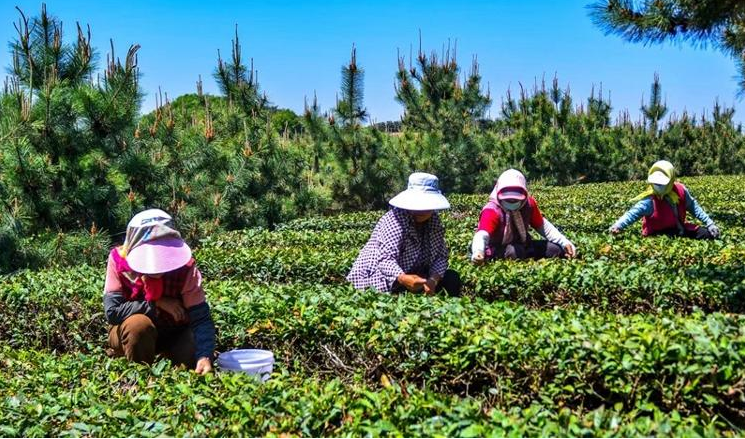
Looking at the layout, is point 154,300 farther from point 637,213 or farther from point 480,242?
point 637,213

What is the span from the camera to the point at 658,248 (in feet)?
20.5

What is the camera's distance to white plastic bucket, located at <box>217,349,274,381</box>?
362cm

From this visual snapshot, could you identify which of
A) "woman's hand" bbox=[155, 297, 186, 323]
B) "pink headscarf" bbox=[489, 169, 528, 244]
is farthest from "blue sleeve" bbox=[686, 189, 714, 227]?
"woman's hand" bbox=[155, 297, 186, 323]

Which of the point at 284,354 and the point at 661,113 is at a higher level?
the point at 661,113

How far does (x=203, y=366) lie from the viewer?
360 centimetres

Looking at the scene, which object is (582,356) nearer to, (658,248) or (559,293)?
(559,293)

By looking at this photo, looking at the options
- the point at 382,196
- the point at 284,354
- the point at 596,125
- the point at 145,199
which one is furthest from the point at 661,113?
the point at 284,354

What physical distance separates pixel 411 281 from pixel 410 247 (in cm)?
26

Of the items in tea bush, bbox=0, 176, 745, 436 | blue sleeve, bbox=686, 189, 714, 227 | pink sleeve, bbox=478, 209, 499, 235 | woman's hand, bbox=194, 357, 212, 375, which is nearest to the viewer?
tea bush, bbox=0, 176, 745, 436

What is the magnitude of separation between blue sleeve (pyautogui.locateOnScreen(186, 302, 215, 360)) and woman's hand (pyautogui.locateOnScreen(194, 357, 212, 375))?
93 mm

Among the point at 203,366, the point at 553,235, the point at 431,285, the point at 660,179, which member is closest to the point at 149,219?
the point at 203,366

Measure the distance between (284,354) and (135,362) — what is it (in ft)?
2.80

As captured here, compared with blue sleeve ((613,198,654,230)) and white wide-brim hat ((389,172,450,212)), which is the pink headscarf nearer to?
white wide-brim hat ((389,172,450,212))

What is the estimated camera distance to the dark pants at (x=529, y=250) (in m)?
6.02
